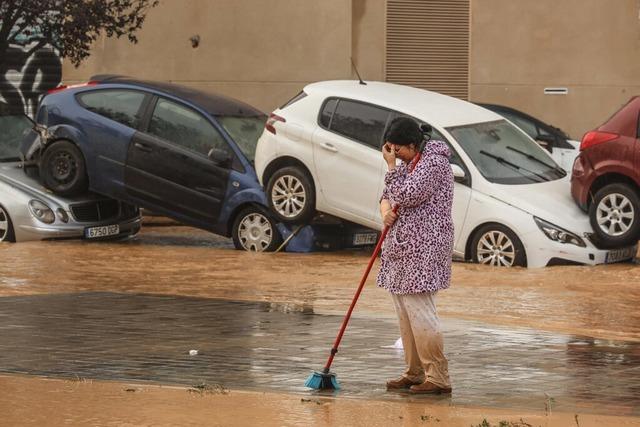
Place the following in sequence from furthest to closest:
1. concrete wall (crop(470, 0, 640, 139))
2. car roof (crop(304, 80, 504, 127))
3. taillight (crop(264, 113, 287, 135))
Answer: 1. concrete wall (crop(470, 0, 640, 139))
2. taillight (crop(264, 113, 287, 135))
3. car roof (crop(304, 80, 504, 127))

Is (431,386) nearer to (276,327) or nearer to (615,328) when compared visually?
(276,327)

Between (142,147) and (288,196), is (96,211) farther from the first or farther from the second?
(288,196)

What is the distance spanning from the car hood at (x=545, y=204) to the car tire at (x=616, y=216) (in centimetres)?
13

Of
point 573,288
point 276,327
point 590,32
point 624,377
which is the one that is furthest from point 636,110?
point 590,32

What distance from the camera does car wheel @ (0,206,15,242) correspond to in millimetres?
18469

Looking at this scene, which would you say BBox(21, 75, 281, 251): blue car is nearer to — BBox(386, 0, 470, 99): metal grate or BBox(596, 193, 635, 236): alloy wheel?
BBox(596, 193, 635, 236): alloy wheel

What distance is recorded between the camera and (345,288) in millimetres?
15117

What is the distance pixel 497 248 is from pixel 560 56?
1444 centimetres

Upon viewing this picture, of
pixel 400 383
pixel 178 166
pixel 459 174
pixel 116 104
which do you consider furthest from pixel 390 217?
pixel 116 104

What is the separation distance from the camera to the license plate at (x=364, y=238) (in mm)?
18453

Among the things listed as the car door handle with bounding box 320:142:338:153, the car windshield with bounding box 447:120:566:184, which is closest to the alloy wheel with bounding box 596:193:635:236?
the car windshield with bounding box 447:120:566:184

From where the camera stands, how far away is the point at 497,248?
16.6 meters

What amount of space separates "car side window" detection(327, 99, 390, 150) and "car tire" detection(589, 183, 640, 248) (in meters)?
2.52

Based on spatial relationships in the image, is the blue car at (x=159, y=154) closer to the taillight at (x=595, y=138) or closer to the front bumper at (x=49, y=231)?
the front bumper at (x=49, y=231)
